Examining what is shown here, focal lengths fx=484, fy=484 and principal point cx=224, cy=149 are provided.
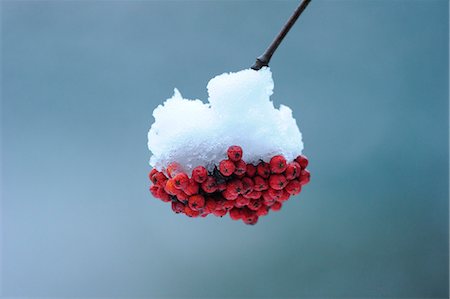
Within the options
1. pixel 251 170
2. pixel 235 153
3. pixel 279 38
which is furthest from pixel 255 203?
pixel 279 38

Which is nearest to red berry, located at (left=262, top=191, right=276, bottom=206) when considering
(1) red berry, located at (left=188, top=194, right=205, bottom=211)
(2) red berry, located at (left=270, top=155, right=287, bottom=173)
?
(2) red berry, located at (left=270, top=155, right=287, bottom=173)

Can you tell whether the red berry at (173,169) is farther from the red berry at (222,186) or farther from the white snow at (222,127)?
the red berry at (222,186)

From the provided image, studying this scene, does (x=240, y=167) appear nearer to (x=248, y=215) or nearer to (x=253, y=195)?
(x=253, y=195)

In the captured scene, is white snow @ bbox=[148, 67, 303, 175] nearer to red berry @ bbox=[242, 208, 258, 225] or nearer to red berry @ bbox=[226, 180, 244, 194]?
red berry @ bbox=[226, 180, 244, 194]
